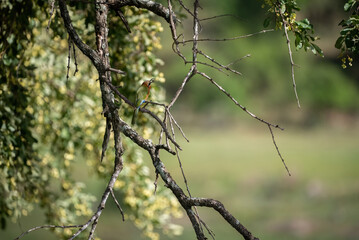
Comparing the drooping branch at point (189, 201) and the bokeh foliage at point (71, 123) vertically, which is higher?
the bokeh foliage at point (71, 123)

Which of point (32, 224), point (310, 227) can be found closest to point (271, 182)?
point (310, 227)

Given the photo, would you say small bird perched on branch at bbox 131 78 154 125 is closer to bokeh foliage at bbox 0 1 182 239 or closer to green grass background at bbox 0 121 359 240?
bokeh foliage at bbox 0 1 182 239

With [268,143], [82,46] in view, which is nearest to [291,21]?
[82,46]

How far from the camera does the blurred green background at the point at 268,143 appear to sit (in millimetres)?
17344

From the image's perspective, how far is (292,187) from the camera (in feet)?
66.0

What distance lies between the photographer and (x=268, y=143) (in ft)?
88.3

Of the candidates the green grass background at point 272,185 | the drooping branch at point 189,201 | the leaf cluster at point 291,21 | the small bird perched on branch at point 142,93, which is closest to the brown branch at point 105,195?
the drooping branch at point 189,201

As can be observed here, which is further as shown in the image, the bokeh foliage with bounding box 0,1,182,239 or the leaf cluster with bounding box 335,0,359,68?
the bokeh foliage with bounding box 0,1,182,239

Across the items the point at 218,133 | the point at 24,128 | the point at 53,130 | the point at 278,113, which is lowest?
the point at 24,128

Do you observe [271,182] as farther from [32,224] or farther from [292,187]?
[32,224]

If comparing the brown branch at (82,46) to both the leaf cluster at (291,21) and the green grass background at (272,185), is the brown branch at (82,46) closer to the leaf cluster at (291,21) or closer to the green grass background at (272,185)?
the leaf cluster at (291,21)

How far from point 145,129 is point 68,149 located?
59.2 inches

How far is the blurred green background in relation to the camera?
1734 cm

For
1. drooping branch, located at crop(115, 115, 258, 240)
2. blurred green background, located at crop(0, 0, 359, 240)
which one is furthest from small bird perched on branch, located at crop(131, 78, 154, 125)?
blurred green background, located at crop(0, 0, 359, 240)
